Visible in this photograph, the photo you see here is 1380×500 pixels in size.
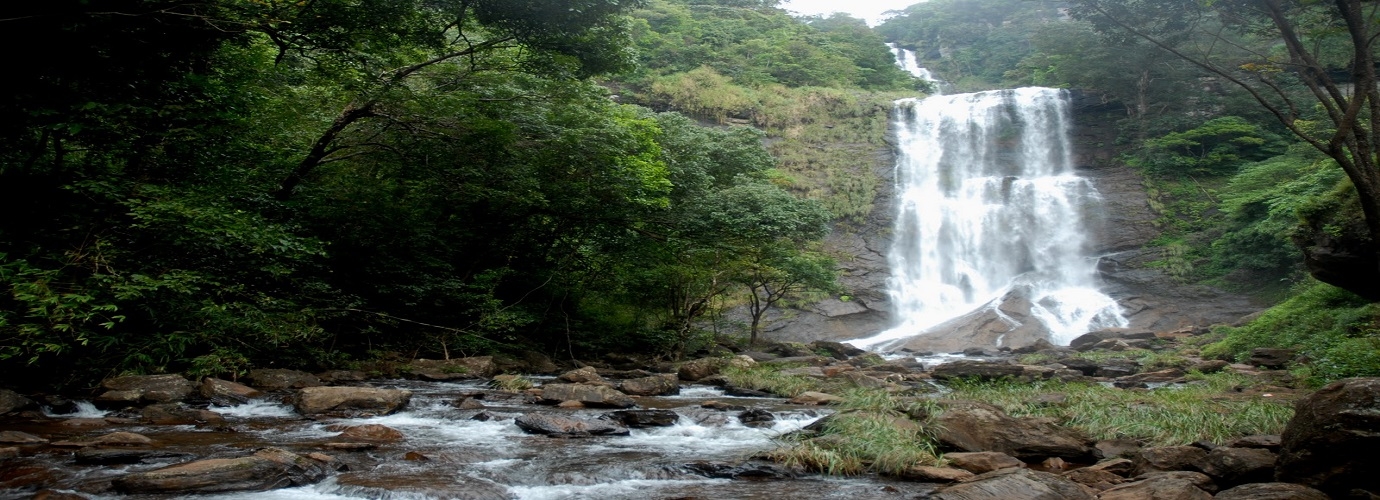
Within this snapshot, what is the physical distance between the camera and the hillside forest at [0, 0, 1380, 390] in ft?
24.6

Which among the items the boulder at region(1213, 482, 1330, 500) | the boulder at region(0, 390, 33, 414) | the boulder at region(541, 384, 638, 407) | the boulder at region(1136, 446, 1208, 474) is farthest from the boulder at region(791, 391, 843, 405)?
the boulder at region(0, 390, 33, 414)

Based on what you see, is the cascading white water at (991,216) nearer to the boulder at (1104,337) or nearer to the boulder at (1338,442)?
the boulder at (1104,337)

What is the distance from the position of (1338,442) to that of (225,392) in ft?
32.2

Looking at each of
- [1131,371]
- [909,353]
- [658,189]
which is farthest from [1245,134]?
[658,189]

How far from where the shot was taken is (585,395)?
9438mm

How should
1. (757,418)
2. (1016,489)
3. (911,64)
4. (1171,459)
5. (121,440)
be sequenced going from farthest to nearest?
(911,64)
(757,418)
(121,440)
(1171,459)
(1016,489)

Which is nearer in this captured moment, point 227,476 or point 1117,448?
point 227,476

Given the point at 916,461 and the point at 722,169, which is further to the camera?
the point at 722,169

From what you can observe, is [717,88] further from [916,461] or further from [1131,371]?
→ [916,461]

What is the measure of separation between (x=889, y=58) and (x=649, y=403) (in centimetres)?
4708

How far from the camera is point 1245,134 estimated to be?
101ft

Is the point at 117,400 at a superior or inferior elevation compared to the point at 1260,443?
inferior

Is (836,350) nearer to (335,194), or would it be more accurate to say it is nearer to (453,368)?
(453,368)

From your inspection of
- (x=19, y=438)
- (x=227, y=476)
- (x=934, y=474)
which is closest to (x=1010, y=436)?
(x=934, y=474)
